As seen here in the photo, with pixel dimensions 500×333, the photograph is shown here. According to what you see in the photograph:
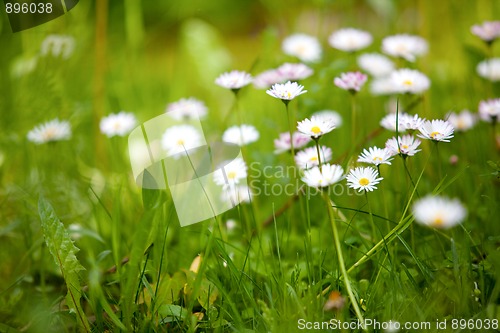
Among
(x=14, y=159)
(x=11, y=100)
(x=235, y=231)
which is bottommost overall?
(x=235, y=231)

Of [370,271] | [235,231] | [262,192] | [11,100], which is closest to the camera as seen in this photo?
[370,271]

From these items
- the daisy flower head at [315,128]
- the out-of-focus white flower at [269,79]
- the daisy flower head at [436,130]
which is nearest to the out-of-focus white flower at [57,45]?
the out-of-focus white flower at [269,79]

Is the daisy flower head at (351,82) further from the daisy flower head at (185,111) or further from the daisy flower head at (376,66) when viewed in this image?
the daisy flower head at (376,66)

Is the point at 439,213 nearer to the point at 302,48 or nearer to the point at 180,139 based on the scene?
the point at 180,139

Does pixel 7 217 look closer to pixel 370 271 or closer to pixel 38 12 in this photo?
pixel 38 12

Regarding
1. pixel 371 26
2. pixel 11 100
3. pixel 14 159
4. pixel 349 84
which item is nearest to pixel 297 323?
pixel 349 84
